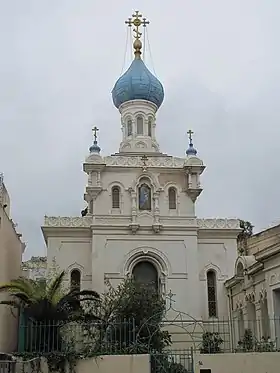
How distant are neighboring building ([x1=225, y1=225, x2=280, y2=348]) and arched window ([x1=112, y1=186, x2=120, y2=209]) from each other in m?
5.88

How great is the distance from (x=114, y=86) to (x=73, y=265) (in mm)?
9963

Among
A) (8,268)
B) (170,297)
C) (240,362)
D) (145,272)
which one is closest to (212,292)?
(170,297)

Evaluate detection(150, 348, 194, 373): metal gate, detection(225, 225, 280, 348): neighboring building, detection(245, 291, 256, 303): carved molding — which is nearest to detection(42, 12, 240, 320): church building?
detection(225, 225, 280, 348): neighboring building

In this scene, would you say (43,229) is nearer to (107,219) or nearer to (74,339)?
(107,219)

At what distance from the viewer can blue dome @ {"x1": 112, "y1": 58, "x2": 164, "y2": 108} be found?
3097 centimetres

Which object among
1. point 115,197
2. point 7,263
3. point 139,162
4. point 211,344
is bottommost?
point 211,344

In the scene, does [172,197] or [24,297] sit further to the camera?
[172,197]

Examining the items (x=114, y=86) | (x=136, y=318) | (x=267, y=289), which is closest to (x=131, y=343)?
(x=136, y=318)

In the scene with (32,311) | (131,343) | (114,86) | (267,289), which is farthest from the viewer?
(114,86)

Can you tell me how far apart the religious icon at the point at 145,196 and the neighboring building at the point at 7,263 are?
5.99 m

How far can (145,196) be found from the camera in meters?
27.9

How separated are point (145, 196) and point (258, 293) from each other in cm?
816

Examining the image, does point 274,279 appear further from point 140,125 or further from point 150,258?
point 140,125

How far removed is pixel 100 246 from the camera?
26.6 metres
